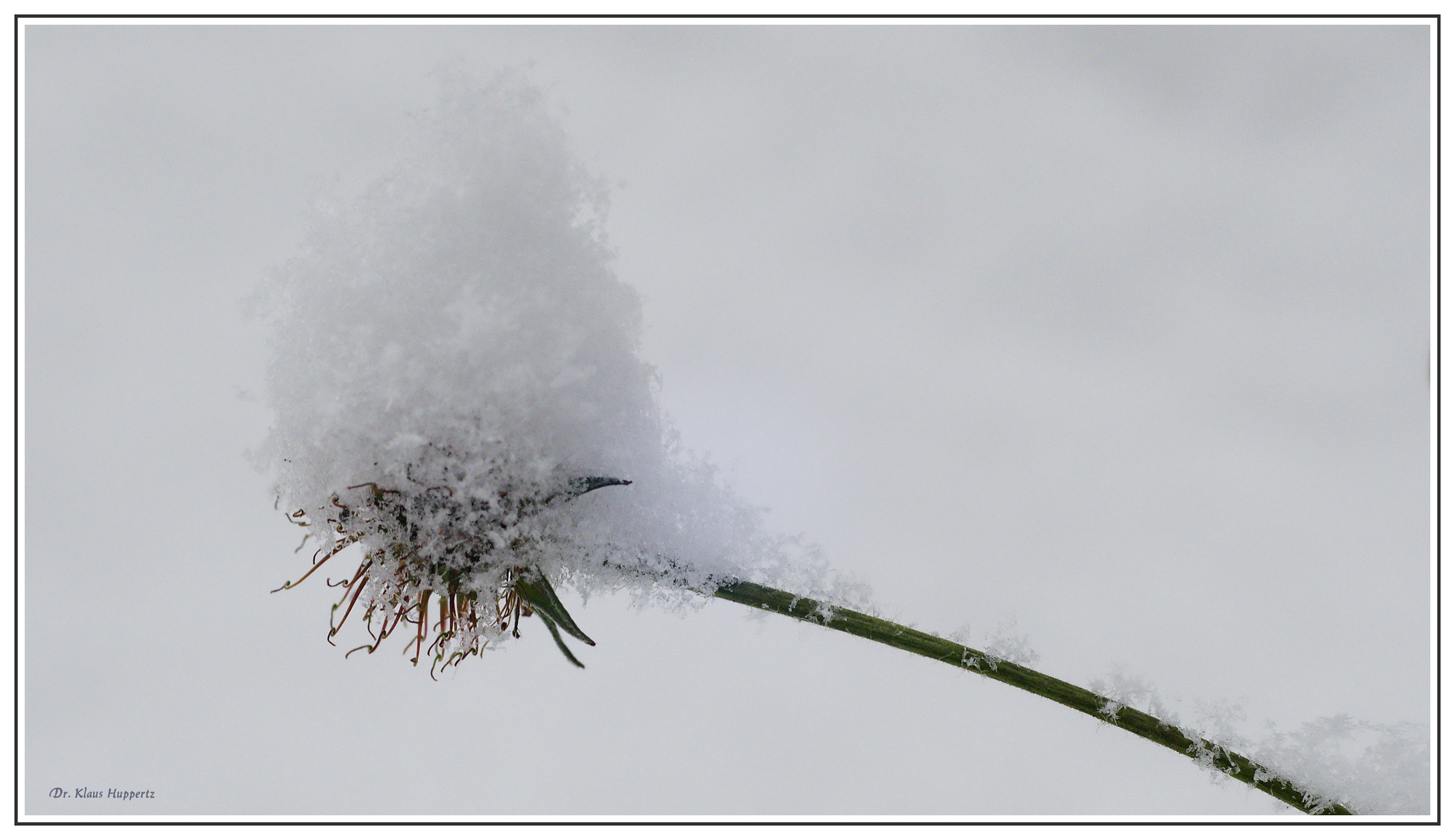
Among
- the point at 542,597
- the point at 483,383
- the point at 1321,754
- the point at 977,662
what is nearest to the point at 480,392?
the point at 483,383

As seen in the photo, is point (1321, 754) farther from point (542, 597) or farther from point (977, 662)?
point (542, 597)

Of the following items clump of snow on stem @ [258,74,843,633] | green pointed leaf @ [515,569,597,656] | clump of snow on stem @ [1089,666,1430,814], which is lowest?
clump of snow on stem @ [1089,666,1430,814]

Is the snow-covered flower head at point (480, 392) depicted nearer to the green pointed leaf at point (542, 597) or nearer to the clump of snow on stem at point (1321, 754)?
the green pointed leaf at point (542, 597)

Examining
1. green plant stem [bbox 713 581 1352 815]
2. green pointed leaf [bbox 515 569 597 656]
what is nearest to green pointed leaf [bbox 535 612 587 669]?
green pointed leaf [bbox 515 569 597 656]

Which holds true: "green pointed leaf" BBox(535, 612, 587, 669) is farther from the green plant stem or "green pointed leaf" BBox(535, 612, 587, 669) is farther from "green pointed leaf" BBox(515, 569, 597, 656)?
the green plant stem

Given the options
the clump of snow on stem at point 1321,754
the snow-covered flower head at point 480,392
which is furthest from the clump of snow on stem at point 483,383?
the clump of snow on stem at point 1321,754

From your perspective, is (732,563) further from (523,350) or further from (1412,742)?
(1412,742)
